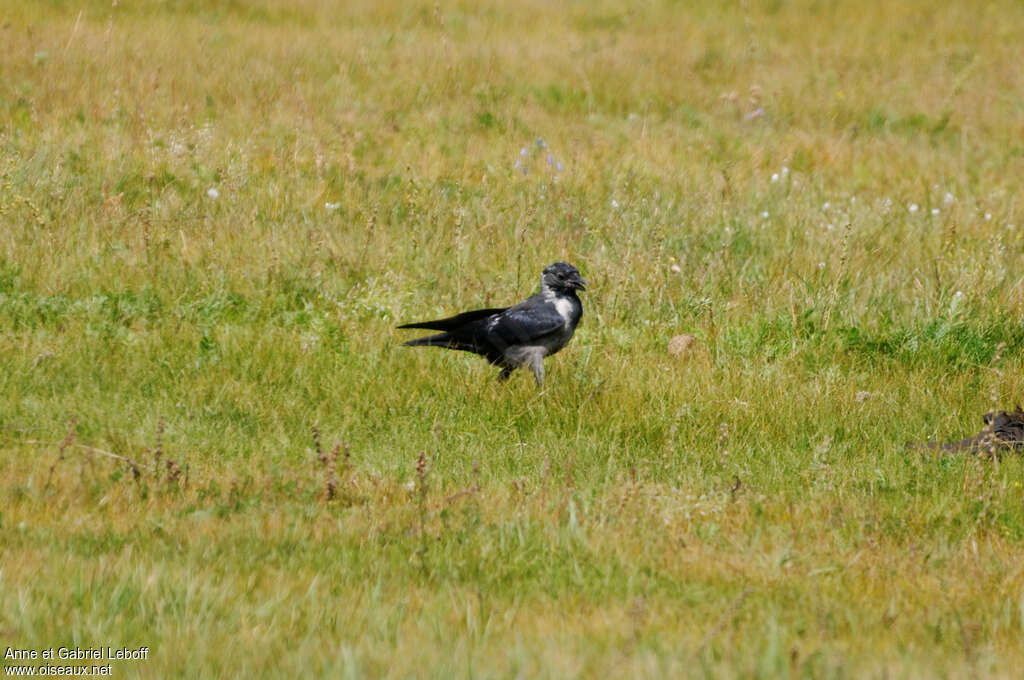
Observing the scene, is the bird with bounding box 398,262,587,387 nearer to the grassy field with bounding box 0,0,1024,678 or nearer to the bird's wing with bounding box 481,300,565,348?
the bird's wing with bounding box 481,300,565,348

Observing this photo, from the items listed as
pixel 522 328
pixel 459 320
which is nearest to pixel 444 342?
pixel 459 320

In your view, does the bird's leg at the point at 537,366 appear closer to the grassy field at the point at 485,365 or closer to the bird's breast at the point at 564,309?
the grassy field at the point at 485,365

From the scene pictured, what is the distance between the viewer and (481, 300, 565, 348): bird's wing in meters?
6.49

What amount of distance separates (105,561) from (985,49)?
17.5 meters

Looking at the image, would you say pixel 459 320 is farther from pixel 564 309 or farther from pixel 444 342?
pixel 564 309

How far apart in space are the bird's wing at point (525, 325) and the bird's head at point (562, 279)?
8.3 inches

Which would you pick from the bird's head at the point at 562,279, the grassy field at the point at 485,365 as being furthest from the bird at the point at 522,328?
the grassy field at the point at 485,365

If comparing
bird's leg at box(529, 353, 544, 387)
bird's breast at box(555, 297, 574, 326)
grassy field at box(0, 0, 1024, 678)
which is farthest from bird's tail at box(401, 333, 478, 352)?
bird's breast at box(555, 297, 574, 326)

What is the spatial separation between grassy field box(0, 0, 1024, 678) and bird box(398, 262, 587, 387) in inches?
8.2

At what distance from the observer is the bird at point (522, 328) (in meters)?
6.52

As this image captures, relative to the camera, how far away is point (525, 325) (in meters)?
6.49

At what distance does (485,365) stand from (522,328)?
1.66 feet

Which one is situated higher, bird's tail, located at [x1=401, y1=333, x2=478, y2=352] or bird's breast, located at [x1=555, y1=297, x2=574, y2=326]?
bird's breast, located at [x1=555, y1=297, x2=574, y2=326]

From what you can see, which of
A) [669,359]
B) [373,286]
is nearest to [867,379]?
[669,359]
